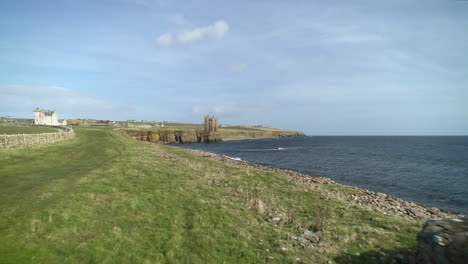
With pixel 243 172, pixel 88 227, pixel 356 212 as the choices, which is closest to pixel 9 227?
Result: pixel 88 227

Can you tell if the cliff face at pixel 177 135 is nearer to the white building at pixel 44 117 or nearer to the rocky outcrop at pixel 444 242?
the white building at pixel 44 117

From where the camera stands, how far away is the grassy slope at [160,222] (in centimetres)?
905

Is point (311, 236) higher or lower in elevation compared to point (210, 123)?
lower

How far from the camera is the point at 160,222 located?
11.9 metres

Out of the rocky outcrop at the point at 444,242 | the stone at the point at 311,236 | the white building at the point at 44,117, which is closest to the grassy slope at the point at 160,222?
the stone at the point at 311,236

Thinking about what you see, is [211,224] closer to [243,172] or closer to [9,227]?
[9,227]

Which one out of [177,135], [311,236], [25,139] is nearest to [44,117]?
[177,135]

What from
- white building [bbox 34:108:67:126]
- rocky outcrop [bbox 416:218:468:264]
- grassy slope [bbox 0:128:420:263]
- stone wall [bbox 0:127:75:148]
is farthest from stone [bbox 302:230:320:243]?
white building [bbox 34:108:67:126]

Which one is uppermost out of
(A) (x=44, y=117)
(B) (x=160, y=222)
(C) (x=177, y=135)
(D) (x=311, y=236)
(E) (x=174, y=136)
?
(A) (x=44, y=117)

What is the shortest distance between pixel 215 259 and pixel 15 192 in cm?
Result: 1299

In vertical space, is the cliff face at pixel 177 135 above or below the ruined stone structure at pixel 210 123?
below

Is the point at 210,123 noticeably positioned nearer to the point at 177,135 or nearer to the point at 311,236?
the point at 177,135

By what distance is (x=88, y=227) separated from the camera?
10477mm

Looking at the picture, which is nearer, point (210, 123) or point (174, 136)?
point (174, 136)
